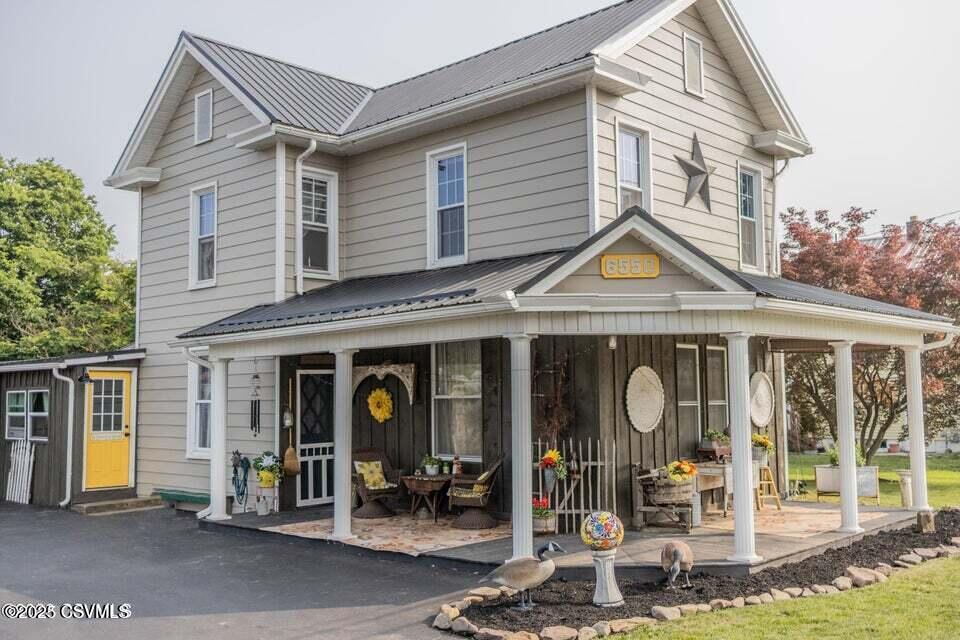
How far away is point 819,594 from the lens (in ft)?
25.4

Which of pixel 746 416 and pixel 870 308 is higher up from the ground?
pixel 870 308

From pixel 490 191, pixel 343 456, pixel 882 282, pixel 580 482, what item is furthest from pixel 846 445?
pixel 882 282

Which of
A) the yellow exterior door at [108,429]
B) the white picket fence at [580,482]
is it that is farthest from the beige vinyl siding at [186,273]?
the white picket fence at [580,482]

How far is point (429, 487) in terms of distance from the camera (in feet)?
36.6

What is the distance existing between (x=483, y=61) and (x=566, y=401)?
244 inches

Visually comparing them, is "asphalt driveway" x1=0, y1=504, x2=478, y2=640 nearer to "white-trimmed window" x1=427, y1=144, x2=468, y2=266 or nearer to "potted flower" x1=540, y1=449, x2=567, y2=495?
"potted flower" x1=540, y1=449, x2=567, y2=495

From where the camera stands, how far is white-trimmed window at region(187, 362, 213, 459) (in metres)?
14.5

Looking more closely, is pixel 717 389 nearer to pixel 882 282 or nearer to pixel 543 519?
pixel 543 519

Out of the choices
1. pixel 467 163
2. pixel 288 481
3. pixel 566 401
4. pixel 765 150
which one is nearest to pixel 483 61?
pixel 467 163

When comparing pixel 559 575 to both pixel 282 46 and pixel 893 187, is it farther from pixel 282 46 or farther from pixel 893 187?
pixel 893 187

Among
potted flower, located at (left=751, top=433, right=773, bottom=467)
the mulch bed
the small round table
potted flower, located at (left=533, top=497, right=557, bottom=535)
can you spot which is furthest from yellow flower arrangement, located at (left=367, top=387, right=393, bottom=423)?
potted flower, located at (left=751, top=433, right=773, bottom=467)

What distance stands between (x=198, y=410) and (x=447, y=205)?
5.82 m

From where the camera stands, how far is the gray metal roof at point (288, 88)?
1341 centimetres

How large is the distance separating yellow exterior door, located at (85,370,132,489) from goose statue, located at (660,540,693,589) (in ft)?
35.8
